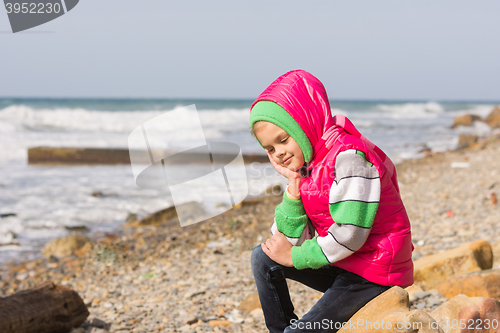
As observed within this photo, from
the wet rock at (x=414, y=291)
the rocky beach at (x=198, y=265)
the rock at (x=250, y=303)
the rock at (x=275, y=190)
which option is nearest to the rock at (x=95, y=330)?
the rocky beach at (x=198, y=265)

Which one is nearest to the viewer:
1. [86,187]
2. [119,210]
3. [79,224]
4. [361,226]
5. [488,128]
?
[361,226]

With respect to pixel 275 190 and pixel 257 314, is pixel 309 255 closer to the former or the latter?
pixel 257 314

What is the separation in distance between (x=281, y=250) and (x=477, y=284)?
6.42 feet

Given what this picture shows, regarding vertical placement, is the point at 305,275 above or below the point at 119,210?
above

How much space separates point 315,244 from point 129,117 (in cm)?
2920

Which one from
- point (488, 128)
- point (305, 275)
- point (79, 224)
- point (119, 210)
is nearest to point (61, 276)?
point (79, 224)

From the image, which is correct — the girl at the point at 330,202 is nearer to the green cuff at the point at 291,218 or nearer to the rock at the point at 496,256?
the green cuff at the point at 291,218

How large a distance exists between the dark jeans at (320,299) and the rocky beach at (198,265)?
3.66 feet

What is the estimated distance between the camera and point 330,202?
74.2 inches

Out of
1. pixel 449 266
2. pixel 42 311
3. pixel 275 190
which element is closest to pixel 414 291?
pixel 449 266

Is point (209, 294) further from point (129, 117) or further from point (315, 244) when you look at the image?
point (129, 117)

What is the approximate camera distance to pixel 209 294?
4105 millimetres

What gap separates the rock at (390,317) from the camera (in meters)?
1.90

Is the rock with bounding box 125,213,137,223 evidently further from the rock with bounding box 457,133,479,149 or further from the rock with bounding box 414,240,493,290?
the rock with bounding box 457,133,479,149
